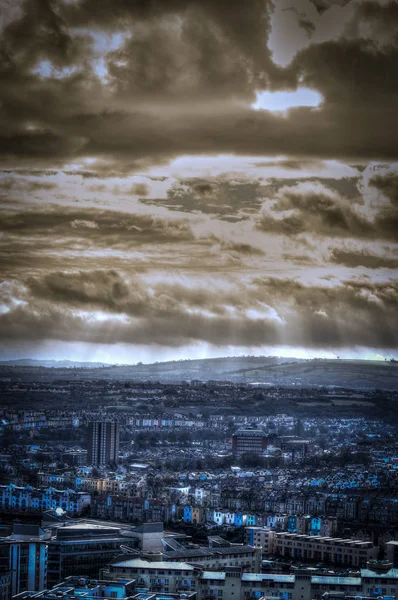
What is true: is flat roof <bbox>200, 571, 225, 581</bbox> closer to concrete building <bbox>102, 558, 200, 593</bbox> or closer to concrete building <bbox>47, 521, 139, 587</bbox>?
concrete building <bbox>102, 558, 200, 593</bbox>

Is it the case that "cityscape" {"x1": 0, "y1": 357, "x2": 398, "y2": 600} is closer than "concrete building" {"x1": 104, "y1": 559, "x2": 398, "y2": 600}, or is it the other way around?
"concrete building" {"x1": 104, "y1": 559, "x2": 398, "y2": 600}

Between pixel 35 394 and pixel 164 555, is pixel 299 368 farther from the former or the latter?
pixel 164 555

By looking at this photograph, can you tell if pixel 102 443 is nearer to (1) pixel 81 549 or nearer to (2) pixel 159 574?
(1) pixel 81 549

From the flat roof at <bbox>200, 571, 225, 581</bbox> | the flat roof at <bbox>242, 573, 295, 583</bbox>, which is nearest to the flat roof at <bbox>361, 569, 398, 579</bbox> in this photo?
the flat roof at <bbox>242, 573, 295, 583</bbox>

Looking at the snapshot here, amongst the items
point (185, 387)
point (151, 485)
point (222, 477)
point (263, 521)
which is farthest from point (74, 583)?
point (185, 387)

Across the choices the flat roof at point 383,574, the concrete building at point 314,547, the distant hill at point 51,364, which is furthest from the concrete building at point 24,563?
the distant hill at point 51,364

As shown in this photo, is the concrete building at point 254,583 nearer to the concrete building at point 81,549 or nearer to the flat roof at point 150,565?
the flat roof at point 150,565

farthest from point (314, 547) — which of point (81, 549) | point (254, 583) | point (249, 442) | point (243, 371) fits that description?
point (243, 371)
